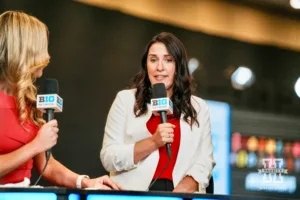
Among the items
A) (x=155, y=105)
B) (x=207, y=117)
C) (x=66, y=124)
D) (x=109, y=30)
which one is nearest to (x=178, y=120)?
(x=207, y=117)

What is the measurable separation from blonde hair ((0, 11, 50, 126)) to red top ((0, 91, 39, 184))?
0.02 m

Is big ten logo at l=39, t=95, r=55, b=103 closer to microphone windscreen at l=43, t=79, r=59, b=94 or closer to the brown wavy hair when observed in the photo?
microphone windscreen at l=43, t=79, r=59, b=94

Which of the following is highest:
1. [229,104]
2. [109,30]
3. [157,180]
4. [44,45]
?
[109,30]

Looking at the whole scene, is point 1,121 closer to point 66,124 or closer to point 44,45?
point 44,45

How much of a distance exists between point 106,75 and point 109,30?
1.09ft

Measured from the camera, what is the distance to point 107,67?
4137 mm

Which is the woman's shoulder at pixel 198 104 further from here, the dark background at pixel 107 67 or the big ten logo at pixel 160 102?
the dark background at pixel 107 67

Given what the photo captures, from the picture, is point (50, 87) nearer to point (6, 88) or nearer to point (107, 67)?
point (6, 88)

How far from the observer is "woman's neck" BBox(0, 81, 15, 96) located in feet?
6.84

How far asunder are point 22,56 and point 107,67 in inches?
82.8

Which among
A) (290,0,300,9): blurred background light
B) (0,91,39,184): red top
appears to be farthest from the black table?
(290,0,300,9): blurred background light

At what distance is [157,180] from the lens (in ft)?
7.57

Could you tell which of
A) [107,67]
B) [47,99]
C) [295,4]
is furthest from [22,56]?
[295,4]

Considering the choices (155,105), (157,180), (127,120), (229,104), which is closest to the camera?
(155,105)
